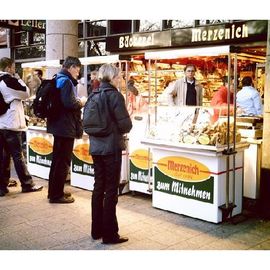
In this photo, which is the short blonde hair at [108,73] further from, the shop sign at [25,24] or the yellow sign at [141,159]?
the shop sign at [25,24]

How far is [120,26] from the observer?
1162 centimetres

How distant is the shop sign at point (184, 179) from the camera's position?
15.9 ft

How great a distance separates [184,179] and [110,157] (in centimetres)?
130

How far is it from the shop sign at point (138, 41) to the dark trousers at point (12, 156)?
17.5 ft

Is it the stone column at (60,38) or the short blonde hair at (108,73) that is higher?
the stone column at (60,38)

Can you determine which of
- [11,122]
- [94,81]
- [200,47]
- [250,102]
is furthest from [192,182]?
[200,47]

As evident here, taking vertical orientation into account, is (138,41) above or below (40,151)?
above

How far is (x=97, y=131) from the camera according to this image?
4094 millimetres

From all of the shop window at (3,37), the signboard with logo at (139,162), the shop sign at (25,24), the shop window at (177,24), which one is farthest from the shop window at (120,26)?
the signboard with logo at (139,162)

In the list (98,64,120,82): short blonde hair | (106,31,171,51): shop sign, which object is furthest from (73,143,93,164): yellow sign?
(106,31,171,51): shop sign

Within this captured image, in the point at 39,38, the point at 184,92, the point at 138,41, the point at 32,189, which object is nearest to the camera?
the point at 32,189

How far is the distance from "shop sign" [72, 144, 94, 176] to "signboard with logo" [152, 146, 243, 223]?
1.25 meters

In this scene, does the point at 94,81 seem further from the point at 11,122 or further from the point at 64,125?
the point at 64,125
